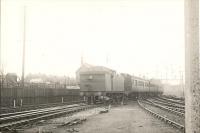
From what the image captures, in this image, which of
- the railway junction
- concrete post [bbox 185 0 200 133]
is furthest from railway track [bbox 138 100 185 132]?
concrete post [bbox 185 0 200 133]

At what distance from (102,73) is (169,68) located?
73479 millimetres

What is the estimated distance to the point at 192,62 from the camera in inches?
144

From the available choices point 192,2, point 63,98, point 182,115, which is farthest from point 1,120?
point 63,98

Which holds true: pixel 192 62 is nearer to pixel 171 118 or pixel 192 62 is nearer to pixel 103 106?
pixel 171 118

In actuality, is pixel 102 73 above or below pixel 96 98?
above

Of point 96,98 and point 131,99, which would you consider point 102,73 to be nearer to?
point 96,98

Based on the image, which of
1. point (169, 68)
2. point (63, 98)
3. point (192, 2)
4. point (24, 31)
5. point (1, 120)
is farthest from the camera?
point (169, 68)

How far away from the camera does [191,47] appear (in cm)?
366

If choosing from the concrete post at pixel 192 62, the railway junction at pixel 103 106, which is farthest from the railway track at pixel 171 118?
the concrete post at pixel 192 62

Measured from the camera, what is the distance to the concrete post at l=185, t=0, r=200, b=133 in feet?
12.0

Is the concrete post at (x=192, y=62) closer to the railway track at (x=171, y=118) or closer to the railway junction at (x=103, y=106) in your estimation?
the railway junction at (x=103, y=106)

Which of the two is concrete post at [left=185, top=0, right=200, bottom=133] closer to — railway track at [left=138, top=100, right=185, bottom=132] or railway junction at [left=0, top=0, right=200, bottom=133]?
railway junction at [left=0, top=0, right=200, bottom=133]

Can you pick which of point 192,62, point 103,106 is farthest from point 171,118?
point 192,62

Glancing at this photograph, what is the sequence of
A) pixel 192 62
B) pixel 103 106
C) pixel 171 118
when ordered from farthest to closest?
1. pixel 103 106
2. pixel 171 118
3. pixel 192 62
